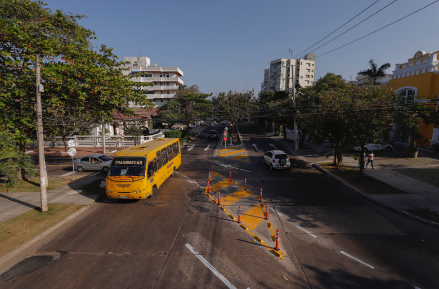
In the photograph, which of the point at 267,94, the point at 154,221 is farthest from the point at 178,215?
the point at 267,94

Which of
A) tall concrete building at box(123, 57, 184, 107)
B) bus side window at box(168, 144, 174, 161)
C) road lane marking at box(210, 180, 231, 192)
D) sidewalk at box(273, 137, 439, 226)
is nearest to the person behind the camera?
sidewalk at box(273, 137, 439, 226)

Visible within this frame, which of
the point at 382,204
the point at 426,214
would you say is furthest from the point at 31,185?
the point at 426,214

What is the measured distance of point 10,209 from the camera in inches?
463

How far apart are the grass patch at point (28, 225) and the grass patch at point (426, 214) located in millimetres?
17059

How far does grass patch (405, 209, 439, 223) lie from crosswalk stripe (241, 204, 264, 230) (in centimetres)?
742

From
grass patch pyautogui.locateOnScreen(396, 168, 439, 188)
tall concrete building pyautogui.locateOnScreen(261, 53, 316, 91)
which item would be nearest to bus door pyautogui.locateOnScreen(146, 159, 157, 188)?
grass patch pyautogui.locateOnScreen(396, 168, 439, 188)

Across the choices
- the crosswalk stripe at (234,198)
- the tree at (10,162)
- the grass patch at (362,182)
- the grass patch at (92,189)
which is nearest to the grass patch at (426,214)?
the grass patch at (362,182)

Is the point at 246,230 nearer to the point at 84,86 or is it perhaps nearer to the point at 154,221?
the point at 154,221

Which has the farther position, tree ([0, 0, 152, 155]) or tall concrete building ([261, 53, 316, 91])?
tall concrete building ([261, 53, 316, 91])

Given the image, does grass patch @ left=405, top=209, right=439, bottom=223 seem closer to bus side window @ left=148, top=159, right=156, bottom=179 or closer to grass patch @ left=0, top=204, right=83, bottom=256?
bus side window @ left=148, top=159, right=156, bottom=179

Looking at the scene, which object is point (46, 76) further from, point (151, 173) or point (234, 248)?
point (234, 248)

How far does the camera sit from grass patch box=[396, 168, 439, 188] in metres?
16.4

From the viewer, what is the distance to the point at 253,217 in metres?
11.2

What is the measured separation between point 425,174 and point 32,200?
27113 millimetres
